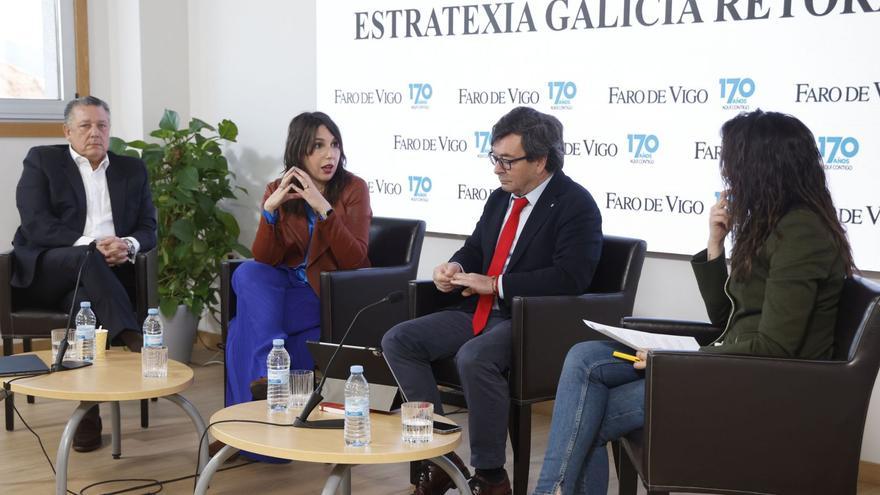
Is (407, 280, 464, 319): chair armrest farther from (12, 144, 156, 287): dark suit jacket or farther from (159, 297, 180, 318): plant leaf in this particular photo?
(159, 297, 180, 318): plant leaf

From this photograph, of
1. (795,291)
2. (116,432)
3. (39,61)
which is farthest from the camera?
(39,61)

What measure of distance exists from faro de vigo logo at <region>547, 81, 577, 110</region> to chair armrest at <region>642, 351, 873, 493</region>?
78.2 inches

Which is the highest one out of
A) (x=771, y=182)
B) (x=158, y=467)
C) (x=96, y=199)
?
(x=771, y=182)

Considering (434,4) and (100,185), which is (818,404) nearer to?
(434,4)

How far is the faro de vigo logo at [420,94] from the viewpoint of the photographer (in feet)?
15.8

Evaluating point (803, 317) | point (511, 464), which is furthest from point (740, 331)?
point (511, 464)

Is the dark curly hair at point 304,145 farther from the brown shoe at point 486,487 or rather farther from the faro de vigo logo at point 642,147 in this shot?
the brown shoe at point 486,487

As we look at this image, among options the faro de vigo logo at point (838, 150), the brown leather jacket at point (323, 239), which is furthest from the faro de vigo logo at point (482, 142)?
the faro de vigo logo at point (838, 150)

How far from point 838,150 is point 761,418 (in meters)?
1.48

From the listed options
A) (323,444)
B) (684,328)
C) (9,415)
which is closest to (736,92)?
(684,328)

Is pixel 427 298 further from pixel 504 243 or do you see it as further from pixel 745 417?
pixel 745 417

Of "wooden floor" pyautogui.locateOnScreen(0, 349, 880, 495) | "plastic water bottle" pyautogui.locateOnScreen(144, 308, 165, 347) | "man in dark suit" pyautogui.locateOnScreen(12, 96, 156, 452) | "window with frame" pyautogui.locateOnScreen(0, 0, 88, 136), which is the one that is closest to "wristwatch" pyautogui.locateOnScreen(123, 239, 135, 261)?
"man in dark suit" pyautogui.locateOnScreen(12, 96, 156, 452)

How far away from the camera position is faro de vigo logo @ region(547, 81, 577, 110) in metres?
4.27

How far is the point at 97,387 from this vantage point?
3.21 m
